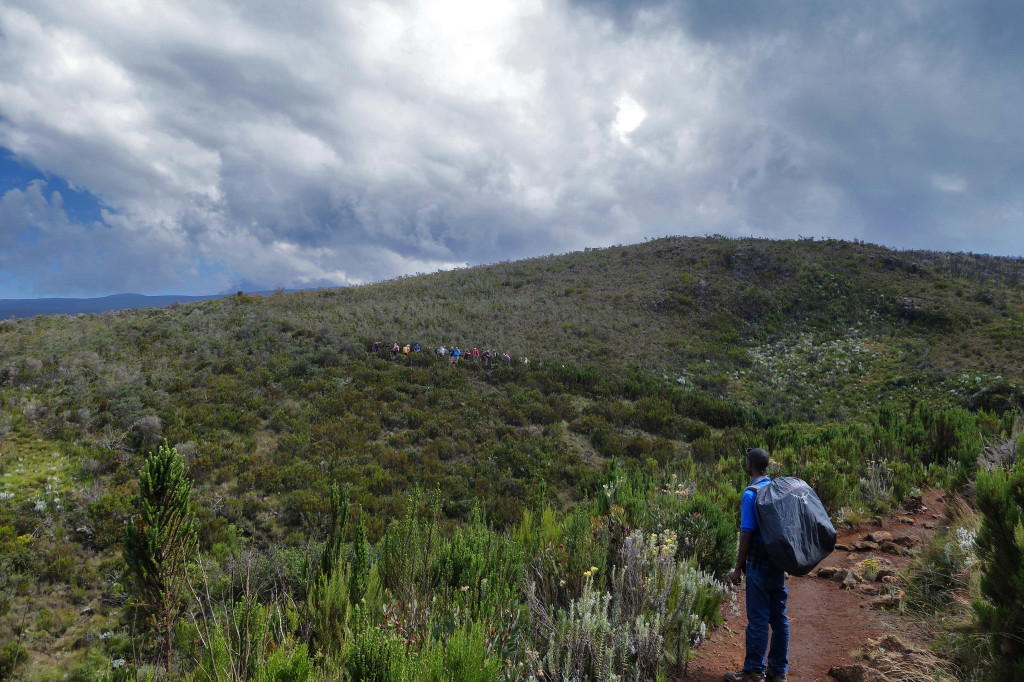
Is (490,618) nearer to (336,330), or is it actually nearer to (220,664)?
(220,664)

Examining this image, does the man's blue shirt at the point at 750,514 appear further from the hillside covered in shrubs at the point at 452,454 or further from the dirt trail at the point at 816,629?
the dirt trail at the point at 816,629

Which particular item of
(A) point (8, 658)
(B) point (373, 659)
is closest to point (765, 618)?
(B) point (373, 659)

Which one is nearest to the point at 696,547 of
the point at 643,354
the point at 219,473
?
the point at 219,473

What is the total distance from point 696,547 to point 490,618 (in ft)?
10.6

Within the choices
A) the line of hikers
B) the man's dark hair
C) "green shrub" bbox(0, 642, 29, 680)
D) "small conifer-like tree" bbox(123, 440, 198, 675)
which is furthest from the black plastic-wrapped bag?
the line of hikers

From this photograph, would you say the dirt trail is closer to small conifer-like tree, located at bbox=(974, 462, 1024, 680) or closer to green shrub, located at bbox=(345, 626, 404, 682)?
small conifer-like tree, located at bbox=(974, 462, 1024, 680)

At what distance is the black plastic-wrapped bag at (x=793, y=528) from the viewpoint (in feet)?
10.6

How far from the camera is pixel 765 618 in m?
3.45

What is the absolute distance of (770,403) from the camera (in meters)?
18.2

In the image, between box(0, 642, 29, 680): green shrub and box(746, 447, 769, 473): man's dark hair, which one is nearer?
box(746, 447, 769, 473): man's dark hair

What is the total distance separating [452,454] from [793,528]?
29.4 feet

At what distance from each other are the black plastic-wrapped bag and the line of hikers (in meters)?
14.7

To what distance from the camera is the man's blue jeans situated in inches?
133

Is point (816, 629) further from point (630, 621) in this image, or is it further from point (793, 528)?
point (630, 621)
